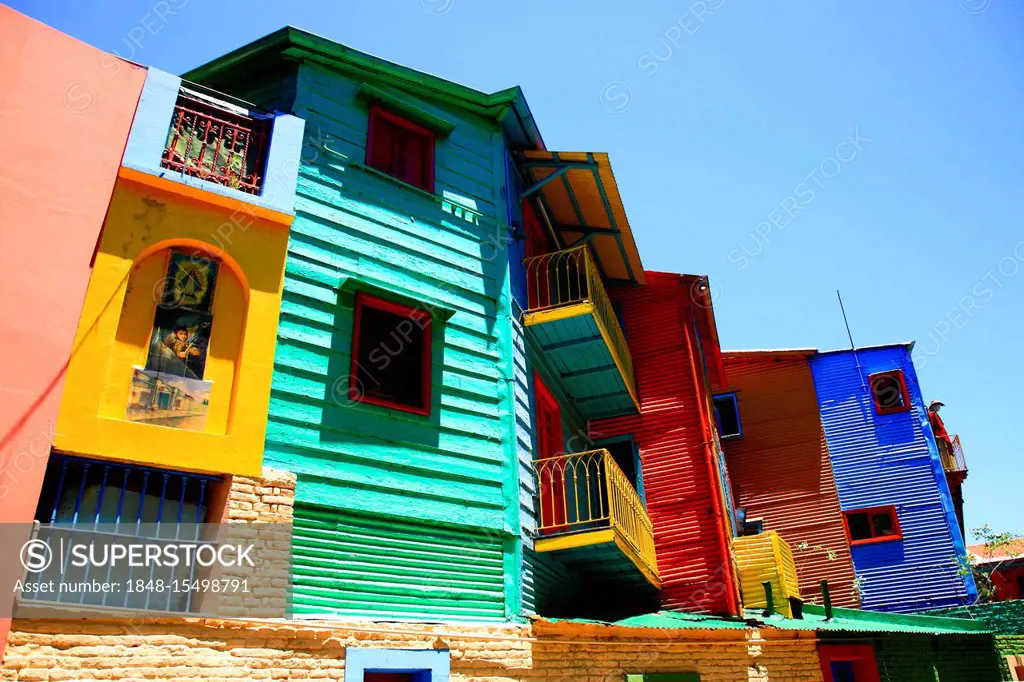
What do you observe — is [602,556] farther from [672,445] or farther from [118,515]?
[118,515]

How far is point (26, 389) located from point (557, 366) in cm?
820

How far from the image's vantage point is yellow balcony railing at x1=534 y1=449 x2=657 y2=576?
1007 cm

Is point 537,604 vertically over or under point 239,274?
under

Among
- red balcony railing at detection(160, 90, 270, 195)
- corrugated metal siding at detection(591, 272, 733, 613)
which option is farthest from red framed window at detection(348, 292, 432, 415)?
corrugated metal siding at detection(591, 272, 733, 613)

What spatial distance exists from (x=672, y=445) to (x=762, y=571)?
2.84 m

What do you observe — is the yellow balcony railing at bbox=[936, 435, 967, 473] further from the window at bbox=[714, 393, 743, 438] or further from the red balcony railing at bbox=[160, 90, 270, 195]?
the red balcony railing at bbox=[160, 90, 270, 195]

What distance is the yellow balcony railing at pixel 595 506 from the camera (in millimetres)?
10070

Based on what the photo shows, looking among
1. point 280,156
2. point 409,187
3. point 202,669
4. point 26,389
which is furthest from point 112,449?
point 409,187

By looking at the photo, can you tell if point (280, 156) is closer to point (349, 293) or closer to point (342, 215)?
point (342, 215)

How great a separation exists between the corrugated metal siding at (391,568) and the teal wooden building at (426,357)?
0.06ft

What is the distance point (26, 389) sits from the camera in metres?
6.42

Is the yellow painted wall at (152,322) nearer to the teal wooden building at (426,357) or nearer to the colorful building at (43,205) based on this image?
the colorful building at (43,205)

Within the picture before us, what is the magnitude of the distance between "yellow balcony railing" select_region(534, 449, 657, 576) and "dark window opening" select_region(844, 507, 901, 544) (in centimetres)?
954

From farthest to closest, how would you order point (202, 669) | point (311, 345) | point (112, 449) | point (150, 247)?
point (311, 345) < point (150, 247) < point (112, 449) < point (202, 669)
